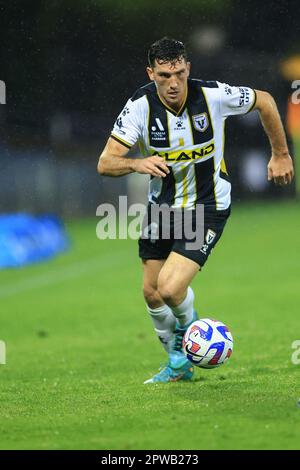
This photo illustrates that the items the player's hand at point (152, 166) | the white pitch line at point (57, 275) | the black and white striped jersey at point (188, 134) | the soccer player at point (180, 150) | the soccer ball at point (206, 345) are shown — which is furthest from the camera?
the white pitch line at point (57, 275)

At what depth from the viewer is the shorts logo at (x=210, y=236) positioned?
7.64 m

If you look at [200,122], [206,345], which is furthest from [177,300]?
[200,122]

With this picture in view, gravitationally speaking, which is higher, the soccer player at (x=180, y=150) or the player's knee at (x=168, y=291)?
the soccer player at (x=180, y=150)

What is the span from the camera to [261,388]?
23.8ft

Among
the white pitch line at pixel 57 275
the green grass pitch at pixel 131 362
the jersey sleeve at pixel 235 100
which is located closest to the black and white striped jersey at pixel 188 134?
the jersey sleeve at pixel 235 100

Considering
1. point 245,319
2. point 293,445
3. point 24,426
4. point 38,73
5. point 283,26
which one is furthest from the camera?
point 38,73

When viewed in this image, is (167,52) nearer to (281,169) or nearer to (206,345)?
(281,169)

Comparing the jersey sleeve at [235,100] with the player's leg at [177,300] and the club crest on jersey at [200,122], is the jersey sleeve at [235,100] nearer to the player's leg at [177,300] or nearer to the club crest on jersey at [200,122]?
the club crest on jersey at [200,122]

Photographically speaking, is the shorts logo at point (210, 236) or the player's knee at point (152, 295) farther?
the player's knee at point (152, 295)

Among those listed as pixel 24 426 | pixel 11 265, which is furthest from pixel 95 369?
pixel 11 265

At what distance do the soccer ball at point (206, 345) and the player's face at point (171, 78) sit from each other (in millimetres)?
1758

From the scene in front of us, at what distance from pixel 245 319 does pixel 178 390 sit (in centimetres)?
554

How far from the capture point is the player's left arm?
25.2 ft
